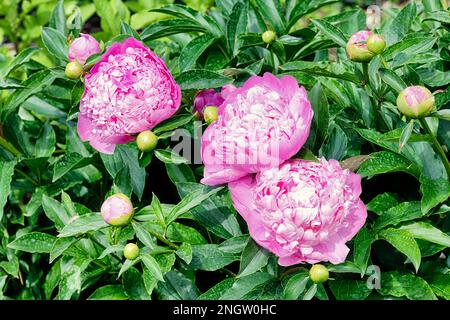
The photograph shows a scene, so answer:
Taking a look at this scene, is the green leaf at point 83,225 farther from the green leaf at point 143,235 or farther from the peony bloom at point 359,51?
the peony bloom at point 359,51

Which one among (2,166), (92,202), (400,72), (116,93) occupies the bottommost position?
(92,202)

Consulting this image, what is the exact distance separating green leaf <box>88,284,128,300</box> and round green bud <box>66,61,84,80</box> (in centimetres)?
38

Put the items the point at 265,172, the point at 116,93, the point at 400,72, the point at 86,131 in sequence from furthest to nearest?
the point at 400,72, the point at 86,131, the point at 116,93, the point at 265,172

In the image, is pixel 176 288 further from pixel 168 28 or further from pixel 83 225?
pixel 168 28

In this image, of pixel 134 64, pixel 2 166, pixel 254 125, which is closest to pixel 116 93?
pixel 134 64

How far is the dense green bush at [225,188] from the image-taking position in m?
1.14

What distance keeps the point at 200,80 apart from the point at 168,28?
0.75ft

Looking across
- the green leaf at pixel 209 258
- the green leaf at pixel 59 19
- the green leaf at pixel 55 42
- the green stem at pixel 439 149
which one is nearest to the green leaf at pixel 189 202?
the green leaf at pixel 209 258

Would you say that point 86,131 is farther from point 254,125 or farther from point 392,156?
point 392,156

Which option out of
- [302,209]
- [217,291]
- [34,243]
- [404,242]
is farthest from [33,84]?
[404,242]

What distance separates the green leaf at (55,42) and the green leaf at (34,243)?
0.35 metres

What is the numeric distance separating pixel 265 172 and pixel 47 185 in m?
0.65

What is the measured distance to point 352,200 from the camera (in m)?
1.04

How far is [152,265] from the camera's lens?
3.63ft
